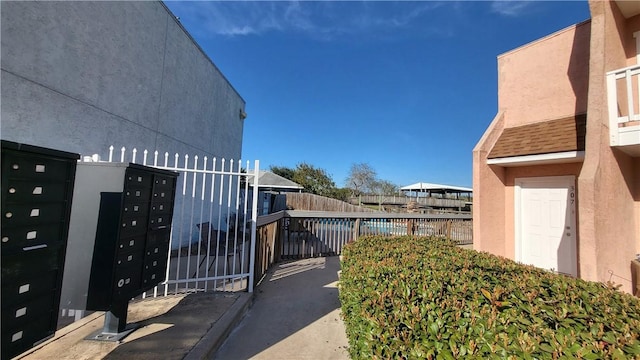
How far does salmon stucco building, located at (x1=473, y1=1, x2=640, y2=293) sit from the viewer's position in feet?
13.4

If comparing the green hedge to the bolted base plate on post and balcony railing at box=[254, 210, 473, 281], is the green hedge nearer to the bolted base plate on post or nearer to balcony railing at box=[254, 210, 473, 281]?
the bolted base plate on post

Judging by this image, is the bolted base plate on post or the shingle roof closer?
the bolted base plate on post

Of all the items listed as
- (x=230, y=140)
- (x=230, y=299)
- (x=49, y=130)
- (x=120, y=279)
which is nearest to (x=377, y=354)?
(x=120, y=279)

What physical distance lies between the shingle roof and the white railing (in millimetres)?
5362

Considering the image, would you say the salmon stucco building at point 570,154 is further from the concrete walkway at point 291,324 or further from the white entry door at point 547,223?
the concrete walkway at point 291,324

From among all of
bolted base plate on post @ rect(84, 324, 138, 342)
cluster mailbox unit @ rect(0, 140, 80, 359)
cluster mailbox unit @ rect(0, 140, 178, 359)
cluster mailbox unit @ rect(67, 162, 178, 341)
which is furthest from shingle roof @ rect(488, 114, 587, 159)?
bolted base plate on post @ rect(84, 324, 138, 342)

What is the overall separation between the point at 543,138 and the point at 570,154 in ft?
2.38

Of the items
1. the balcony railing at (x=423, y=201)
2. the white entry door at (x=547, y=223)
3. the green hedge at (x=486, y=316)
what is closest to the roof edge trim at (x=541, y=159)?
the white entry door at (x=547, y=223)

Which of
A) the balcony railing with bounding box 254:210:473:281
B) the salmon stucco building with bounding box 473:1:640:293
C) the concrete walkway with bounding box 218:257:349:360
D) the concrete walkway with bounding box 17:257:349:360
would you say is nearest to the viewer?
the concrete walkway with bounding box 17:257:349:360

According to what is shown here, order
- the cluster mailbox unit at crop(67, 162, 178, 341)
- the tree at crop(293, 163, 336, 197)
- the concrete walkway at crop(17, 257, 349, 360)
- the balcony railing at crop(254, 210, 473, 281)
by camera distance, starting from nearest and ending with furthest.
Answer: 1. the cluster mailbox unit at crop(67, 162, 178, 341)
2. the concrete walkway at crop(17, 257, 349, 360)
3. the balcony railing at crop(254, 210, 473, 281)
4. the tree at crop(293, 163, 336, 197)

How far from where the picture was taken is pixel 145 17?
652cm

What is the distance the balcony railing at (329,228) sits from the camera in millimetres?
7723

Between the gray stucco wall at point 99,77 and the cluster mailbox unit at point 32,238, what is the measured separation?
3259mm

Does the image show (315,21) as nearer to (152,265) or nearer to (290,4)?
(290,4)
